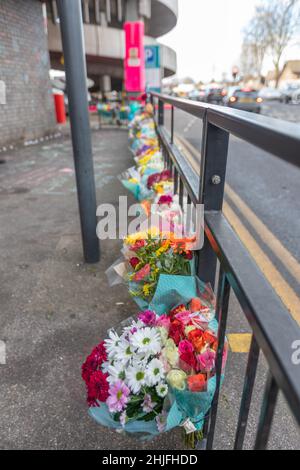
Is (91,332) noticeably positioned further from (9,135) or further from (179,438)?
(9,135)

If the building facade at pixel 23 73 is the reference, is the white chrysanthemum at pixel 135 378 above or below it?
below

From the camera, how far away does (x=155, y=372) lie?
4.36ft

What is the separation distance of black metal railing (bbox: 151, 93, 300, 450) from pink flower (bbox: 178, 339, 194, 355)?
116 millimetres

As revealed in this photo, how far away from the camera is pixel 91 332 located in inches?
87.9

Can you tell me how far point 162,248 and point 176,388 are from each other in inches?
30.3

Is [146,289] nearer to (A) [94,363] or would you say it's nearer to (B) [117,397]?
(A) [94,363]

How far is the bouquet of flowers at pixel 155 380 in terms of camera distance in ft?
4.25

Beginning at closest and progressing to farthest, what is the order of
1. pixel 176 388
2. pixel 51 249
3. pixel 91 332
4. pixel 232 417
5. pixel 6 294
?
Answer: pixel 176 388 < pixel 232 417 < pixel 91 332 < pixel 6 294 < pixel 51 249

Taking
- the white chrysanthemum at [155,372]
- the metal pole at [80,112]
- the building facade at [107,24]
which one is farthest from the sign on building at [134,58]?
the white chrysanthemum at [155,372]

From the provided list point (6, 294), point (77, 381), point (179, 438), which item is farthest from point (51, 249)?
point (179, 438)

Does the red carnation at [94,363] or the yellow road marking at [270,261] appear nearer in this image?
the red carnation at [94,363]

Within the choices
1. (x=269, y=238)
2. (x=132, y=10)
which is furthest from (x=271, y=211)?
(x=132, y=10)

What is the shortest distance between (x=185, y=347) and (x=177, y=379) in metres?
0.12

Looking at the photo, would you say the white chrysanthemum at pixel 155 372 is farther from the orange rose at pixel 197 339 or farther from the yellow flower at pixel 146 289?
the yellow flower at pixel 146 289
